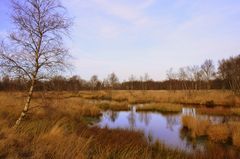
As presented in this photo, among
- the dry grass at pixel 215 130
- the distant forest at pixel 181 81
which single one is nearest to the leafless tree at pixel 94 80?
the distant forest at pixel 181 81

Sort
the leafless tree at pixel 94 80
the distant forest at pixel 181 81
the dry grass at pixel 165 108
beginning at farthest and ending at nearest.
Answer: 1. the leafless tree at pixel 94 80
2. the dry grass at pixel 165 108
3. the distant forest at pixel 181 81

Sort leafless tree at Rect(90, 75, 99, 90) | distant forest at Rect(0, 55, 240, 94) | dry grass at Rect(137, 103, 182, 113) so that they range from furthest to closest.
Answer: leafless tree at Rect(90, 75, 99, 90), dry grass at Rect(137, 103, 182, 113), distant forest at Rect(0, 55, 240, 94)

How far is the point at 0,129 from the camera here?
232 inches

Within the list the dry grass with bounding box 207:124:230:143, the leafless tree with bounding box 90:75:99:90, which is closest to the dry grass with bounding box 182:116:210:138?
the dry grass with bounding box 207:124:230:143

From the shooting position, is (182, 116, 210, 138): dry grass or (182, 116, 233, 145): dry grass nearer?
(182, 116, 233, 145): dry grass

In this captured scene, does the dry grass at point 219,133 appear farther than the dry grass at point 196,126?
No

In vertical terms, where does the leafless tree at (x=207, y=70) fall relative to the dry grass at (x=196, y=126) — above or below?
above

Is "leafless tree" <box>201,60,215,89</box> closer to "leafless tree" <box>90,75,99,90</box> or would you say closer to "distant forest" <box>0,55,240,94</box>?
"distant forest" <box>0,55,240,94</box>

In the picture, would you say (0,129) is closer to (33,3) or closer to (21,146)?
(21,146)

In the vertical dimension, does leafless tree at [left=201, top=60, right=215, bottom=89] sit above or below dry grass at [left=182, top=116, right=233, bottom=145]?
above

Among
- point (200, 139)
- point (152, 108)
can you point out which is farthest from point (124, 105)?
point (200, 139)

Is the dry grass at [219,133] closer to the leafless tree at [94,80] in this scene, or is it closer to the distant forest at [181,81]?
the distant forest at [181,81]

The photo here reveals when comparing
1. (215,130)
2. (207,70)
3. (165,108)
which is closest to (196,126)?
(215,130)

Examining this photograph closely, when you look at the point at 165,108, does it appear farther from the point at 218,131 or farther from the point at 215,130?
the point at 218,131
